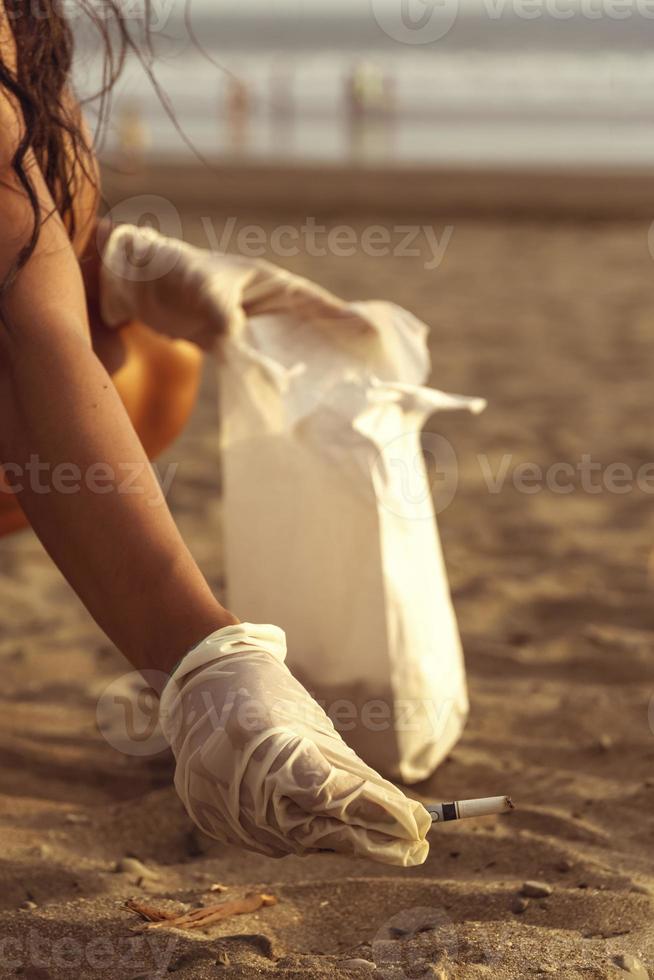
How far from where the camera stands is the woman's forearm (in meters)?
0.97

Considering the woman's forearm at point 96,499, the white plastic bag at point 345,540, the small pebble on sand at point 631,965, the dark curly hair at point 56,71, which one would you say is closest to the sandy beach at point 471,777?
the small pebble on sand at point 631,965

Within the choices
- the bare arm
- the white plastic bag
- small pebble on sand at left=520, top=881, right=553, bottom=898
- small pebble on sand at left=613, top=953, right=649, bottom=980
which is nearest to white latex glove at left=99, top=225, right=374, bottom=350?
the white plastic bag

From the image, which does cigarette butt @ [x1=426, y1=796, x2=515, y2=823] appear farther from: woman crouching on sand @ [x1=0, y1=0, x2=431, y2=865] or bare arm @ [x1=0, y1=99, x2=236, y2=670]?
bare arm @ [x1=0, y1=99, x2=236, y2=670]

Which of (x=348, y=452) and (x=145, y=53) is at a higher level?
(x=145, y=53)

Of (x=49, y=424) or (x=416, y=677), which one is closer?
(x=49, y=424)

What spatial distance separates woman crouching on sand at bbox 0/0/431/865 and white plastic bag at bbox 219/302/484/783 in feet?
1.21

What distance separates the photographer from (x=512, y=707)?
1649mm

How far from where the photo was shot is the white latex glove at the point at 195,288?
1.49 metres

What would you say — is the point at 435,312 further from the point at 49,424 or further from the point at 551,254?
the point at 49,424

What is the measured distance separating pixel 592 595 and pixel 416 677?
691 mm

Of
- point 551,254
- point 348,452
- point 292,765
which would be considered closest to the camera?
point 292,765

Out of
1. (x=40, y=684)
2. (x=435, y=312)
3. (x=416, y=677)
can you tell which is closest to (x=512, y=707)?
(x=416, y=677)

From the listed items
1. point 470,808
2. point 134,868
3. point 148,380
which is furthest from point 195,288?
point 470,808

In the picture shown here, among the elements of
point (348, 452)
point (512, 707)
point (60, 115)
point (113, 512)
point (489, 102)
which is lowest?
point (489, 102)
